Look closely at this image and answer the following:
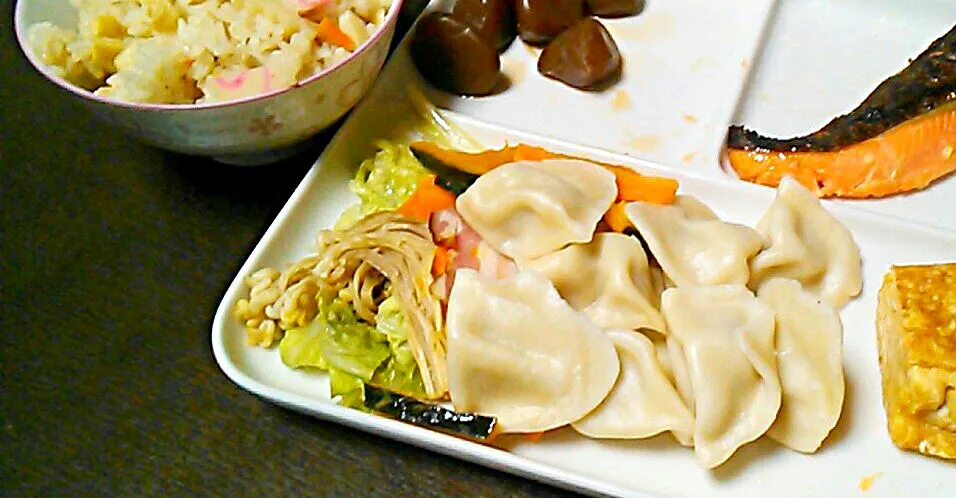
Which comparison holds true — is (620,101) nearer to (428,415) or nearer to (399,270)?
(399,270)

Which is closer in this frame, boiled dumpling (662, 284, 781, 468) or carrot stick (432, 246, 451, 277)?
boiled dumpling (662, 284, 781, 468)

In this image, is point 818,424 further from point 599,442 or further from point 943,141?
point 943,141

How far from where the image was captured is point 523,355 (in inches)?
70.0

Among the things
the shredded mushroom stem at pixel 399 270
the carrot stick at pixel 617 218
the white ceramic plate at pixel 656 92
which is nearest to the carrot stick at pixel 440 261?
the shredded mushroom stem at pixel 399 270

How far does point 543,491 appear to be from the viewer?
1.73 meters

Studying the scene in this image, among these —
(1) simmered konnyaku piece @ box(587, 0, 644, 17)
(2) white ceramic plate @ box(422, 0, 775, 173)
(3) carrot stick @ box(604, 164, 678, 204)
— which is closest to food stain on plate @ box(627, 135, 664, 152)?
(2) white ceramic plate @ box(422, 0, 775, 173)

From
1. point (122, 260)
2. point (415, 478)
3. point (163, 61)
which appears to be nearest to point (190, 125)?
point (163, 61)

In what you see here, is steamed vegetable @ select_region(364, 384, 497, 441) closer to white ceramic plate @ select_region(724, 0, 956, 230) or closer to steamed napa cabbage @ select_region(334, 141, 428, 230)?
steamed napa cabbage @ select_region(334, 141, 428, 230)

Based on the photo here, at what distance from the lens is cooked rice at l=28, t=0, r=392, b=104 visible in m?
1.91

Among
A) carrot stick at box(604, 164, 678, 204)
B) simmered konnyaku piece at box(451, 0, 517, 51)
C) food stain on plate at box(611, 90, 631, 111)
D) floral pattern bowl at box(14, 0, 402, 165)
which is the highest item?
floral pattern bowl at box(14, 0, 402, 165)

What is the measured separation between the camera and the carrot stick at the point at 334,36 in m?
2.04

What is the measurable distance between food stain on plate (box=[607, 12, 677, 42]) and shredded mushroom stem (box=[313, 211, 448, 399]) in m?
0.91

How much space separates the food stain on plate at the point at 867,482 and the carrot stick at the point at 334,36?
1307mm

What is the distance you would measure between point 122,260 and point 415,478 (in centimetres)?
88
